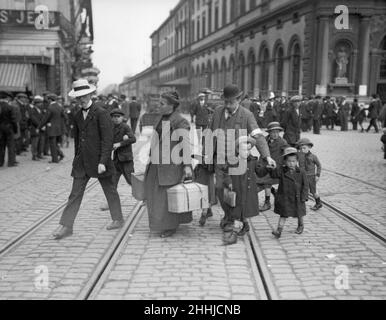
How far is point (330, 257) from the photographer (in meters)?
5.20

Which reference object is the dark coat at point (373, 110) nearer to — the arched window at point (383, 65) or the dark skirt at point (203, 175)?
the arched window at point (383, 65)

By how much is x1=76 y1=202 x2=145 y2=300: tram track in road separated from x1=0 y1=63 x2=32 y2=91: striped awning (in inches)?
630

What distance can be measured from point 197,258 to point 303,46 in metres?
24.5

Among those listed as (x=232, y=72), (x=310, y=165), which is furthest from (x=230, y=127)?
(x=232, y=72)

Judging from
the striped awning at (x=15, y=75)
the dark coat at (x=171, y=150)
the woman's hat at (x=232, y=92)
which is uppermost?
the striped awning at (x=15, y=75)

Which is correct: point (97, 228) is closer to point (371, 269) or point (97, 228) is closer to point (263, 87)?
point (371, 269)

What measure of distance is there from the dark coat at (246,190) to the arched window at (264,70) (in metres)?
29.5

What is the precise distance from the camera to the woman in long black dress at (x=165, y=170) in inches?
235

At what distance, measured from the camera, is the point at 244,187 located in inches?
229

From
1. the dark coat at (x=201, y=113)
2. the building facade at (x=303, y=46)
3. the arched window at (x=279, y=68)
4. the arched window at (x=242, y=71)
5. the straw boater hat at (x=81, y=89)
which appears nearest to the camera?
the straw boater hat at (x=81, y=89)

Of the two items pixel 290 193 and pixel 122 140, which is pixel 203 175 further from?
pixel 122 140

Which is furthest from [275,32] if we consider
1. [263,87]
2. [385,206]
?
[385,206]

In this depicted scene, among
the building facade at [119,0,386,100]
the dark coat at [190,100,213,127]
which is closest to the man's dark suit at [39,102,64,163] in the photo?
the dark coat at [190,100,213,127]

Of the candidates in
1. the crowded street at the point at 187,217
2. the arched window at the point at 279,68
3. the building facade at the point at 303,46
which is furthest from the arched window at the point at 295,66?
the crowded street at the point at 187,217
